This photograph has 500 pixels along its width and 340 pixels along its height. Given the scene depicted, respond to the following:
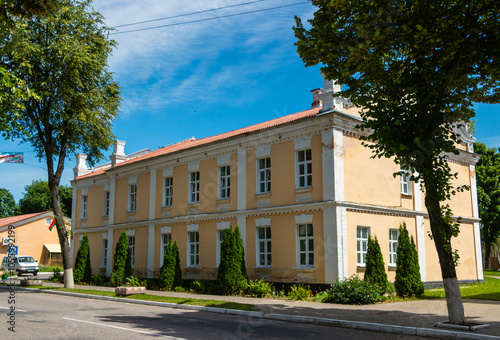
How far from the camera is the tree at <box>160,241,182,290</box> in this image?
2278 centimetres

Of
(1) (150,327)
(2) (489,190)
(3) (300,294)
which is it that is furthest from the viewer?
(2) (489,190)

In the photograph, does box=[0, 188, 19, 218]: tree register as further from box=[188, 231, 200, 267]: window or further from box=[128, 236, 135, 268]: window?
box=[188, 231, 200, 267]: window

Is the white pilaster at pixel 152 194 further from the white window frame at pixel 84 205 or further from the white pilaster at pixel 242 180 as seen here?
the white window frame at pixel 84 205

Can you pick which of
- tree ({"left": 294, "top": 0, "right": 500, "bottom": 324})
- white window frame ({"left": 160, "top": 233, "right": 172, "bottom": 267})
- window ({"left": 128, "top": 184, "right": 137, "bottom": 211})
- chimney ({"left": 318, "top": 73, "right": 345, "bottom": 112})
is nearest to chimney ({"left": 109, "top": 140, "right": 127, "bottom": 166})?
window ({"left": 128, "top": 184, "right": 137, "bottom": 211})

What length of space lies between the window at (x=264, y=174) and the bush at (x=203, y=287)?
4.87 m

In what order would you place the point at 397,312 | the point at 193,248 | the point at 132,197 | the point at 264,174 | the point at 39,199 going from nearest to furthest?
1. the point at 397,312
2. the point at 264,174
3. the point at 193,248
4. the point at 132,197
5. the point at 39,199

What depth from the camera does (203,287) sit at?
69.1 ft

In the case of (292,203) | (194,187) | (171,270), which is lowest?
(171,270)

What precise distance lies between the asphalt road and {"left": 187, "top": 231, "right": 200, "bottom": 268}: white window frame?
9.40 m

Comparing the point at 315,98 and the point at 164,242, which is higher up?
the point at 315,98

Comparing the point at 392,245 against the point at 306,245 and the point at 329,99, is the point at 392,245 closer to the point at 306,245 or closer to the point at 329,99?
the point at 306,245

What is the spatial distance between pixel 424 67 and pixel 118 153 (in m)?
24.4

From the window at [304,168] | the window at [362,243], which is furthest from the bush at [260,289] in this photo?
the window at [304,168]

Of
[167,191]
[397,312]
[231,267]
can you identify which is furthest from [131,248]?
[397,312]
